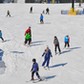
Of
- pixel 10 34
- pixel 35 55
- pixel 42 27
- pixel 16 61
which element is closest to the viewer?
pixel 16 61

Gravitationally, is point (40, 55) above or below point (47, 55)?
below

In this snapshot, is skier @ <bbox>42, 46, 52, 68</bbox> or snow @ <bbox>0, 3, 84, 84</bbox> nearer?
snow @ <bbox>0, 3, 84, 84</bbox>

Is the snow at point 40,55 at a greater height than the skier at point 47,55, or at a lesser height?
lesser

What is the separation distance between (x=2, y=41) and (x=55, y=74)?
8503 mm

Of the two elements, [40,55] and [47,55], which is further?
[40,55]

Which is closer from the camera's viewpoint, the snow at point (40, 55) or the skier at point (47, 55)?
the snow at point (40, 55)

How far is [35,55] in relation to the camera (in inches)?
946

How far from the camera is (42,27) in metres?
37.6

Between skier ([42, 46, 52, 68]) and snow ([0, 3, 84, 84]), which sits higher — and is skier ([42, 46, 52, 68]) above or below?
above

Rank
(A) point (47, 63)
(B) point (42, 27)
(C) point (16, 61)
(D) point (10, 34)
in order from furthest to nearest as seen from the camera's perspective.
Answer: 1. (B) point (42, 27)
2. (D) point (10, 34)
3. (C) point (16, 61)
4. (A) point (47, 63)

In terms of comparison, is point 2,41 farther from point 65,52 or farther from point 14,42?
point 65,52

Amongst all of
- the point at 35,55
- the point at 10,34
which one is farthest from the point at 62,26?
the point at 35,55

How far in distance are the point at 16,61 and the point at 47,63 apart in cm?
257

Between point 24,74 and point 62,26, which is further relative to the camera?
point 62,26
